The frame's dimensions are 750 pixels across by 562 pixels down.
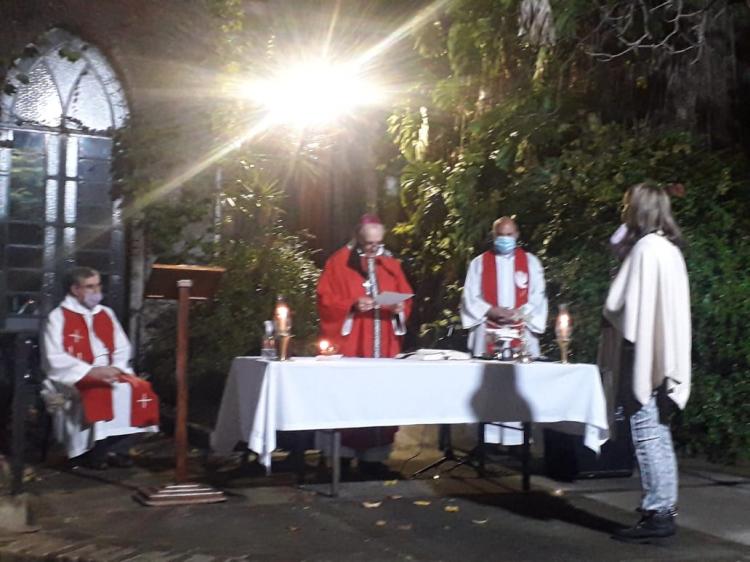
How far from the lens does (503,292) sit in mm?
9570

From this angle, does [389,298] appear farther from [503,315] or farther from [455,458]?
[455,458]

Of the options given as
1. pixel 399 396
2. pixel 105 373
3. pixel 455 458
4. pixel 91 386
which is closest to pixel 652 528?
pixel 399 396

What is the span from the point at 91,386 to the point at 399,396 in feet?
8.55

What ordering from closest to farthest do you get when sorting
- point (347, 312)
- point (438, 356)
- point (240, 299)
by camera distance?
1. point (438, 356)
2. point (347, 312)
3. point (240, 299)

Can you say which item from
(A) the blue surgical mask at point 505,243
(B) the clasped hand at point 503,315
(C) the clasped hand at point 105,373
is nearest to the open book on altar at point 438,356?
(B) the clasped hand at point 503,315

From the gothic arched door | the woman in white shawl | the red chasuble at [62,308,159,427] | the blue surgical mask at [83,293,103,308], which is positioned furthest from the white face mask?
the gothic arched door

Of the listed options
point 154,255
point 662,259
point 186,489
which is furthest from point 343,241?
point 662,259

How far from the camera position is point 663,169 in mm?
10609

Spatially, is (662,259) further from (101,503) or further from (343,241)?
(343,241)

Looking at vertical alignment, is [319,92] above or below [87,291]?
above

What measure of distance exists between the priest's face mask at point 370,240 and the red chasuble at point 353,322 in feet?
0.29

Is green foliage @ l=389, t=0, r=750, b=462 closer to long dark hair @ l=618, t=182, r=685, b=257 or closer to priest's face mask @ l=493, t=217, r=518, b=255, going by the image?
priest's face mask @ l=493, t=217, r=518, b=255

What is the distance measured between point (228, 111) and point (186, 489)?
6235 mm

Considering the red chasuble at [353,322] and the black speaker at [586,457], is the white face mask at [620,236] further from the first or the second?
the red chasuble at [353,322]
